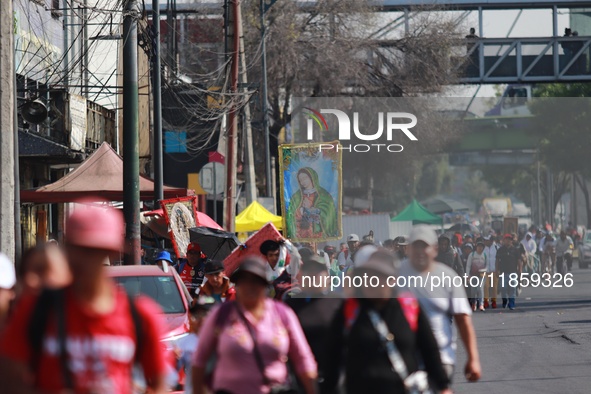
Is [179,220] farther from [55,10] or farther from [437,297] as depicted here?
[437,297]

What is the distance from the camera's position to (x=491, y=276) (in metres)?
27.5

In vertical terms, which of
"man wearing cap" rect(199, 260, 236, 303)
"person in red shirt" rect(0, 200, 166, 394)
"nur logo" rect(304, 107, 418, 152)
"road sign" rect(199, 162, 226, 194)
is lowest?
"man wearing cap" rect(199, 260, 236, 303)

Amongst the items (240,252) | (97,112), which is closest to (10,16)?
(240,252)

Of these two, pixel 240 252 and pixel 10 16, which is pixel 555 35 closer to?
pixel 240 252

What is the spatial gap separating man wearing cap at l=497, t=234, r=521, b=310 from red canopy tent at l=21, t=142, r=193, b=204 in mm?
8325

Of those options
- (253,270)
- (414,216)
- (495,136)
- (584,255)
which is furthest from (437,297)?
(584,255)

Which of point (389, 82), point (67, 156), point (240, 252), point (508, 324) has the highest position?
point (389, 82)

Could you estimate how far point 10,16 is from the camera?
37.2ft

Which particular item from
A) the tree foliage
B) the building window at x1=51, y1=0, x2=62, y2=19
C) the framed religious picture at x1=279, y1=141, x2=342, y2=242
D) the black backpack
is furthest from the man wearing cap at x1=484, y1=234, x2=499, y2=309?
the black backpack

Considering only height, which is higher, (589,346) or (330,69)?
(330,69)

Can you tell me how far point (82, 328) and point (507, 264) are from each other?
2379cm

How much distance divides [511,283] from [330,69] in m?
14.3

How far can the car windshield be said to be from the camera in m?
12.4

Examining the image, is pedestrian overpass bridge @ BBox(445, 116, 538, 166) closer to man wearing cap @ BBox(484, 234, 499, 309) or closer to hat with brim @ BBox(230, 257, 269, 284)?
man wearing cap @ BBox(484, 234, 499, 309)
